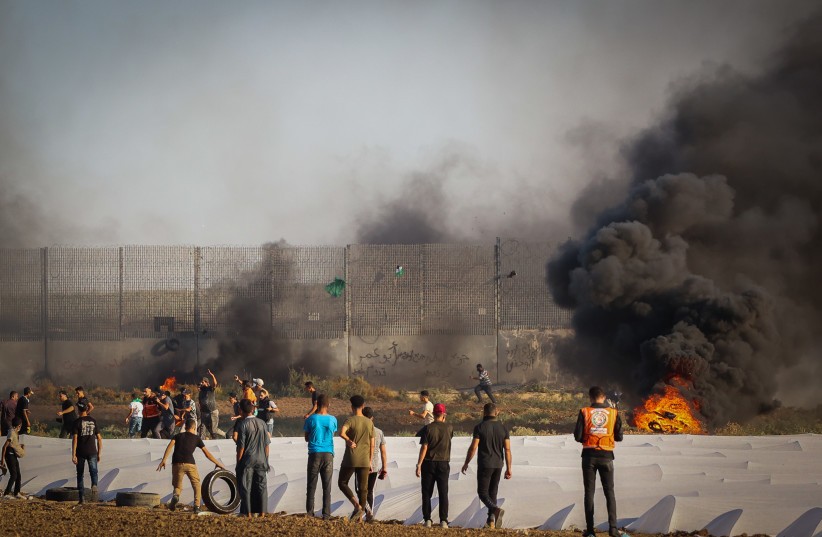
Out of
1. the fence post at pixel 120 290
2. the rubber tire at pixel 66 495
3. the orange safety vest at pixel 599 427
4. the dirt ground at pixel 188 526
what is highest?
the fence post at pixel 120 290

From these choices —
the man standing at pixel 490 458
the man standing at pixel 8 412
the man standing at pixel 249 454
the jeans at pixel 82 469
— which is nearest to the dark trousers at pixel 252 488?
the man standing at pixel 249 454

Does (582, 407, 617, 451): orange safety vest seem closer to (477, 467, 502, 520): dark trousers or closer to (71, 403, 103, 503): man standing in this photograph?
(477, 467, 502, 520): dark trousers

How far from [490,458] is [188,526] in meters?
3.99

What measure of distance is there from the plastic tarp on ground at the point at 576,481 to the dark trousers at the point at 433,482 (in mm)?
643

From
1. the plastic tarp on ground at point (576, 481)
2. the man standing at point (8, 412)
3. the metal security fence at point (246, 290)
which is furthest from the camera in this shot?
the metal security fence at point (246, 290)

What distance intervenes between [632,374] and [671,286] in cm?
325

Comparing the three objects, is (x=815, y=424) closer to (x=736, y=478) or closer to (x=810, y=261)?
(x=810, y=261)

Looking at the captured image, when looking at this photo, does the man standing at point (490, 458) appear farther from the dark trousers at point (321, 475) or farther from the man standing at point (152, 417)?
the man standing at point (152, 417)

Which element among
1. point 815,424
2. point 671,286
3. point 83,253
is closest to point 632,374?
point 671,286

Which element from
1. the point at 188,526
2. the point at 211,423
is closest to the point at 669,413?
the point at 211,423

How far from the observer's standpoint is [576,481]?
1609 centimetres

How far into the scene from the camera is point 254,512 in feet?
49.0

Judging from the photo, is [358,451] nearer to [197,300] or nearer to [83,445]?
[83,445]

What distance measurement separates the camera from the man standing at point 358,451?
47.0 ft
